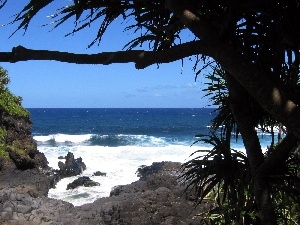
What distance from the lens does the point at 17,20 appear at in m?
1.85

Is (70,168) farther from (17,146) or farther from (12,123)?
(17,146)

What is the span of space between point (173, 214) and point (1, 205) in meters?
3.93

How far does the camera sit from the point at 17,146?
13453mm

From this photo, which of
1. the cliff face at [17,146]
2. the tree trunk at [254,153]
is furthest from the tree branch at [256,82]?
the cliff face at [17,146]

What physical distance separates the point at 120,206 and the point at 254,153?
4410mm

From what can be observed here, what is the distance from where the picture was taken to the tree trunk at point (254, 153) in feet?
7.36

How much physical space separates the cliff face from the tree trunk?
10.2m

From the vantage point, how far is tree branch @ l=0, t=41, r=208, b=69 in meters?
1.65

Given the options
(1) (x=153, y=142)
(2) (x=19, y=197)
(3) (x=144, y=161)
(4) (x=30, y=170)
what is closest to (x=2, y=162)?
(4) (x=30, y=170)

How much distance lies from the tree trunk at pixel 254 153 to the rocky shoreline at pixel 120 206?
9.46ft

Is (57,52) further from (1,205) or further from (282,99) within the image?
(1,205)

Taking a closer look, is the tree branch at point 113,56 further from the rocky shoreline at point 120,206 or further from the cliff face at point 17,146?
the cliff face at point 17,146

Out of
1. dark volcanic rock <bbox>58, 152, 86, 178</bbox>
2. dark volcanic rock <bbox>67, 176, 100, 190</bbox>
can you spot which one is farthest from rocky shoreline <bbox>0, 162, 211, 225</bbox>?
dark volcanic rock <bbox>58, 152, 86, 178</bbox>

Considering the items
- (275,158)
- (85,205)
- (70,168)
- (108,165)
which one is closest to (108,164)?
(108,165)
